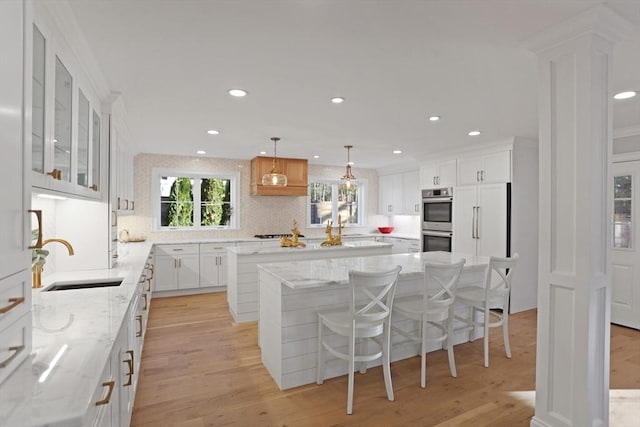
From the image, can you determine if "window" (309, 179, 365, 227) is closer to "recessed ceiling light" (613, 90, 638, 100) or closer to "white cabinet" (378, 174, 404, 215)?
"white cabinet" (378, 174, 404, 215)

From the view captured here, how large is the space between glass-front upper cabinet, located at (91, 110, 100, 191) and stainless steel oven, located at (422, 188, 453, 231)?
4900 mm

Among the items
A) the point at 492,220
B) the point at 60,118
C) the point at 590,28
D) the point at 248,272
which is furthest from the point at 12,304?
the point at 492,220

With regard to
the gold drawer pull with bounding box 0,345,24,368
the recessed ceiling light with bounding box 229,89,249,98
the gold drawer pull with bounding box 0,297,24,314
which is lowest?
the gold drawer pull with bounding box 0,345,24,368

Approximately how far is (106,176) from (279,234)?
4191 millimetres

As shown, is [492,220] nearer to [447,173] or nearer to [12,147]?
[447,173]

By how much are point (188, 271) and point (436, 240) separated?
14.1 feet

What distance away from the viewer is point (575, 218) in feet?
6.16

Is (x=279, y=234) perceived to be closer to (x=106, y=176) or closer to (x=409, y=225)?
(x=409, y=225)

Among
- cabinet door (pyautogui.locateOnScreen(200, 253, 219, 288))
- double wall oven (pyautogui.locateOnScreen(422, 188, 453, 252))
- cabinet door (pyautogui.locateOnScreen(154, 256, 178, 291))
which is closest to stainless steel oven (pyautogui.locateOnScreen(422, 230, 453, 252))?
double wall oven (pyautogui.locateOnScreen(422, 188, 453, 252))

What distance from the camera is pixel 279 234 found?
6.87m

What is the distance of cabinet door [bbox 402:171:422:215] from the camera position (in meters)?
6.79

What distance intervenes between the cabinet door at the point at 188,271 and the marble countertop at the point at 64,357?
11.2ft

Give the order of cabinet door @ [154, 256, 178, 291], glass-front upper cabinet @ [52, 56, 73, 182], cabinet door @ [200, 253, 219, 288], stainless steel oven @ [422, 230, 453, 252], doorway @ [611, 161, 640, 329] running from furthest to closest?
cabinet door @ [200, 253, 219, 288] → stainless steel oven @ [422, 230, 453, 252] → cabinet door @ [154, 256, 178, 291] → doorway @ [611, 161, 640, 329] → glass-front upper cabinet @ [52, 56, 73, 182]

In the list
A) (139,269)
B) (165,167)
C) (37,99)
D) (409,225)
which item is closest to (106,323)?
(37,99)
